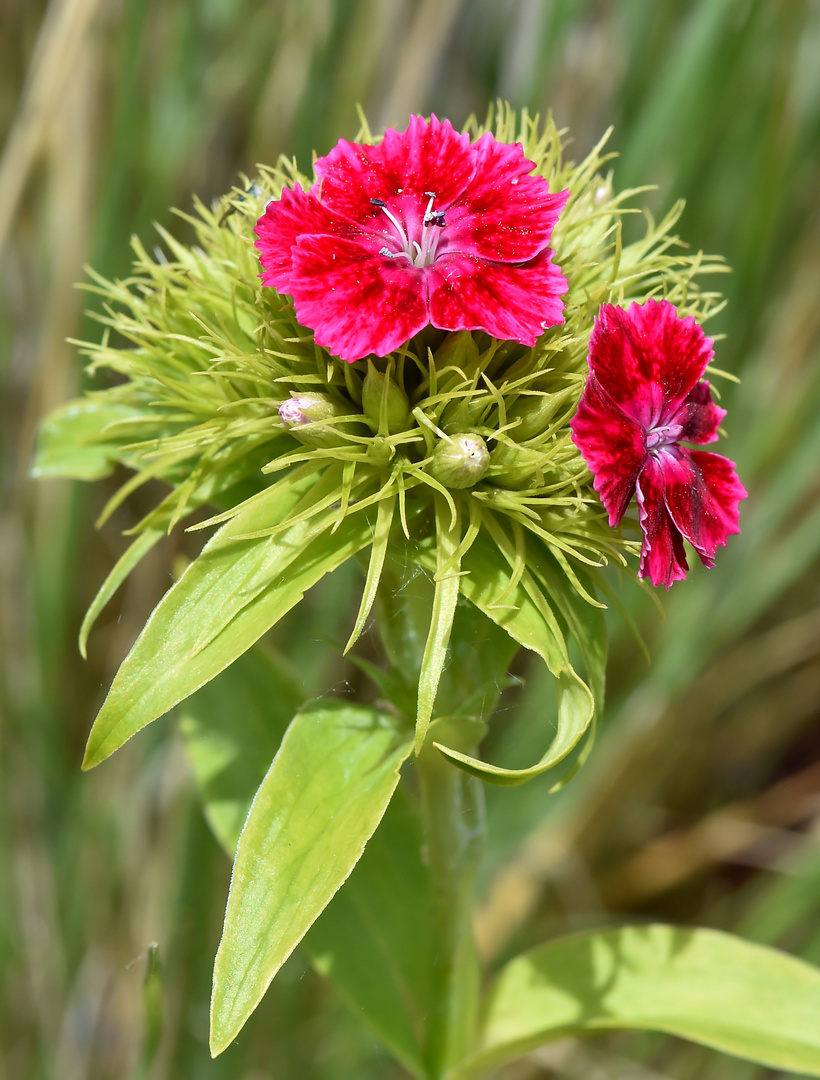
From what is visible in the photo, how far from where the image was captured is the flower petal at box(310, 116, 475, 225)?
4.03 feet

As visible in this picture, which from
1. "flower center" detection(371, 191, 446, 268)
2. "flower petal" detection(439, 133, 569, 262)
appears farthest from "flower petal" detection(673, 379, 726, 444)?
"flower center" detection(371, 191, 446, 268)

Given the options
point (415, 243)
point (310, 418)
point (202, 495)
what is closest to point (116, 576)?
point (202, 495)

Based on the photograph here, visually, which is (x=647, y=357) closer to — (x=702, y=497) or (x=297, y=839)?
(x=702, y=497)

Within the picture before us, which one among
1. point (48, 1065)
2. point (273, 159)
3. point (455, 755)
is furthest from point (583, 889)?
point (273, 159)

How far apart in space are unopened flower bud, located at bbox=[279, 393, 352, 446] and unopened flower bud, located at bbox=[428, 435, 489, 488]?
0.12m

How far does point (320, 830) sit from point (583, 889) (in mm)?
1753

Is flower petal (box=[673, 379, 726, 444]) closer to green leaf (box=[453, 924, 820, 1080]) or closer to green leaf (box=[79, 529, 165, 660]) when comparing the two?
green leaf (box=[79, 529, 165, 660])

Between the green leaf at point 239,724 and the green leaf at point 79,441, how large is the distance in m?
0.41

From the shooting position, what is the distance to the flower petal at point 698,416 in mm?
1205

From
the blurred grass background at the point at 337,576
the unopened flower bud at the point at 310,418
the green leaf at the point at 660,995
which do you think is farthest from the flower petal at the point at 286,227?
the green leaf at the point at 660,995

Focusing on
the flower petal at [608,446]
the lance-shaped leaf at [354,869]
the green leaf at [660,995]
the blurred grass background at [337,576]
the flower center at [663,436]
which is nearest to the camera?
the flower petal at [608,446]

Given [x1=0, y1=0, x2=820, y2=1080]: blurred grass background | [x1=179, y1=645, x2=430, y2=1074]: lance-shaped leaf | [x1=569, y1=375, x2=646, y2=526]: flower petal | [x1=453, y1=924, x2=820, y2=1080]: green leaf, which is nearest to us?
[x1=569, y1=375, x2=646, y2=526]: flower petal

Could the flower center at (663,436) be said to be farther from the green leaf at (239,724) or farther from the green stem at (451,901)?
the green leaf at (239,724)

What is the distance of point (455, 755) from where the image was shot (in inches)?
38.0
